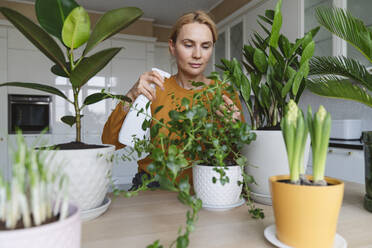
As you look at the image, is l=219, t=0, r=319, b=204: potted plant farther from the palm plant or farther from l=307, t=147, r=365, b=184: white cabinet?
l=307, t=147, r=365, b=184: white cabinet

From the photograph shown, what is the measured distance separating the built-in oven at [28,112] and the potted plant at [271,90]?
12.7 feet

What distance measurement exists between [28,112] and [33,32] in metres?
4.10

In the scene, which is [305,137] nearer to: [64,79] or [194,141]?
[194,141]

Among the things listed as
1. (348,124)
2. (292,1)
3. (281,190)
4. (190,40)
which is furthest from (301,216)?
(292,1)

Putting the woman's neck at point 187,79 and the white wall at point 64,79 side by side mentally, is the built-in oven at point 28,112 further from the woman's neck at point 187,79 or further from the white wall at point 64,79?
the woman's neck at point 187,79

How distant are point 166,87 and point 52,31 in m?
0.77

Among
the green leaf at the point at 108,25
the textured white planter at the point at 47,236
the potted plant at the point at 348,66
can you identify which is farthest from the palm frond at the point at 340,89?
the textured white planter at the point at 47,236

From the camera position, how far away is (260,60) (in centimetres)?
65

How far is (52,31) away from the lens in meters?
0.55

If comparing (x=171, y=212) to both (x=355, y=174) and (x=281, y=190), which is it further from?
(x=355, y=174)

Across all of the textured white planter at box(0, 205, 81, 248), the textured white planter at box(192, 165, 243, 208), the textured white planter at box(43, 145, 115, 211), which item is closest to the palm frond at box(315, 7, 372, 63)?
the textured white planter at box(192, 165, 243, 208)

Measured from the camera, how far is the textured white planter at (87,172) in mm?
478

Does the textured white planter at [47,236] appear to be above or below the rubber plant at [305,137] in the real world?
below

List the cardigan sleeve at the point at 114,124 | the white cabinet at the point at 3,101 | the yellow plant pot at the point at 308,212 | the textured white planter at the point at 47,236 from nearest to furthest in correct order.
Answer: the textured white planter at the point at 47,236
the yellow plant pot at the point at 308,212
the cardigan sleeve at the point at 114,124
the white cabinet at the point at 3,101
